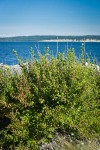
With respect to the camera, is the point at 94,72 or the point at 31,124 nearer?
the point at 31,124

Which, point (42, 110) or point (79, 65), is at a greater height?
point (79, 65)

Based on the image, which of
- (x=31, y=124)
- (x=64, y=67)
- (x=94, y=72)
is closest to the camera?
(x=31, y=124)

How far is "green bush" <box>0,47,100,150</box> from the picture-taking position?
867 centimetres

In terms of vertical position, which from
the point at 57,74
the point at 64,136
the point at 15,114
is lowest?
the point at 64,136

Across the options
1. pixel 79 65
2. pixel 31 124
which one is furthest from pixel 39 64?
pixel 31 124

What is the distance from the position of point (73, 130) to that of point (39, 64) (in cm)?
195

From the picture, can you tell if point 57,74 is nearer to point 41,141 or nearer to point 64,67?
point 64,67

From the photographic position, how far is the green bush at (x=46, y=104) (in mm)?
8672

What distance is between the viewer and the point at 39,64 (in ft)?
31.3

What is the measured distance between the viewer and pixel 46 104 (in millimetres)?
8766

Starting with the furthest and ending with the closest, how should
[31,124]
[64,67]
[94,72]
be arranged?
[94,72]
[64,67]
[31,124]

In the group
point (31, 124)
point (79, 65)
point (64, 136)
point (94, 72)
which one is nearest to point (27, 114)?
point (31, 124)

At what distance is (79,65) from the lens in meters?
9.41

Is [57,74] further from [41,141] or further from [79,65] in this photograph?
[41,141]
